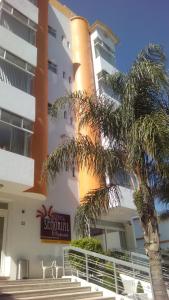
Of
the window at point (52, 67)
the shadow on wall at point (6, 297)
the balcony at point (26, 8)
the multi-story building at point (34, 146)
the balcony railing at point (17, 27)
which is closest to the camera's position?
the shadow on wall at point (6, 297)

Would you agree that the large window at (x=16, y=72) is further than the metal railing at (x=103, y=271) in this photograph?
Yes

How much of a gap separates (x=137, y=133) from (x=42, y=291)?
5.84 metres

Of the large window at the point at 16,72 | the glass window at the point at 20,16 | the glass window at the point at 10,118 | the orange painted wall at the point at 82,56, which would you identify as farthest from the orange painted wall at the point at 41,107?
the orange painted wall at the point at 82,56

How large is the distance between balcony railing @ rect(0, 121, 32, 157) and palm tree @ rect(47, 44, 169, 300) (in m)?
3.37

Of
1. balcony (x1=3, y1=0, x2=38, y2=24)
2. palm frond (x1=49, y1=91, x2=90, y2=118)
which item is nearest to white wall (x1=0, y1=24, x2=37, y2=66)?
balcony (x1=3, y1=0, x2=38, y2=24)

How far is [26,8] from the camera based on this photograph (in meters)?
17.5

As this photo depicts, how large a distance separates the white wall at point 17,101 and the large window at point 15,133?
0.75 feet

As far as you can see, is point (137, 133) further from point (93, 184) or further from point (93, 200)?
point (93, 184)

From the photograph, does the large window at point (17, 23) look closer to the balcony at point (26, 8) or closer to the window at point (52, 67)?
the balcony at point (26, 8)

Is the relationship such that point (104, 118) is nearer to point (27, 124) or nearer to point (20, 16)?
point (27, 124)

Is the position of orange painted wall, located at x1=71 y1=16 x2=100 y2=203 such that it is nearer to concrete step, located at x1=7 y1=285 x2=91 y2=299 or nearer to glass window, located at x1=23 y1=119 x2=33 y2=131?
glass window, located at x1=23 y1=119 x2=33 y2=131

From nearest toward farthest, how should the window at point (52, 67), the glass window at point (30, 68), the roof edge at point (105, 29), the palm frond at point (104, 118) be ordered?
the palm frond at point (104, 118), the glass window at point (30, 68), the window at point (52, 67), the roof edge at point (105, 29)

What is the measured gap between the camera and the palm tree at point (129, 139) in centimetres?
858

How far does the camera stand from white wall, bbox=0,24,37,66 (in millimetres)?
14980
